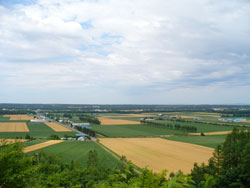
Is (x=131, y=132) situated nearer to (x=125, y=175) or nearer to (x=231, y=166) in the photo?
(x=231, y=166)

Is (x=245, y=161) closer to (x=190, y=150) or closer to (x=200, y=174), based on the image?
(x=200, y=174)

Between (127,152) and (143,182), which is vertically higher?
(143,182)

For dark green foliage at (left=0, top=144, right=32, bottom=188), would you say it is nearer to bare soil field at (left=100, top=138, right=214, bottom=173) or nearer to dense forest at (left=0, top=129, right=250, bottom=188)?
dense forest at (left=0, top=129, right=250, bottom=188)

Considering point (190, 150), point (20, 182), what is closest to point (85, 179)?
point (20, 182)

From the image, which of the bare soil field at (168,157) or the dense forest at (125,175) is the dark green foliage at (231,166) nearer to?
the dense forest at (125,175)

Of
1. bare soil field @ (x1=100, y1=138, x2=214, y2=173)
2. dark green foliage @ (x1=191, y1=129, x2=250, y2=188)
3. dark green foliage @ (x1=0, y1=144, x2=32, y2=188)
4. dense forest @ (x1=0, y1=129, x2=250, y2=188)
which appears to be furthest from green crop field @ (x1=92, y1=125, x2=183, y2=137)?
dark green foliage @ (x1=0, y1=144, x2=32, y2=188)

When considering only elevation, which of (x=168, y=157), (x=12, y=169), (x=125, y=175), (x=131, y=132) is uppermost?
(x=125, y=175)

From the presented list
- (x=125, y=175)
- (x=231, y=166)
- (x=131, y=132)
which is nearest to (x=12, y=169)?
(x=125, y=175)

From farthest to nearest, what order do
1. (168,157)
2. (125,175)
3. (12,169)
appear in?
(168,157)
(12,169)
(125,175)
